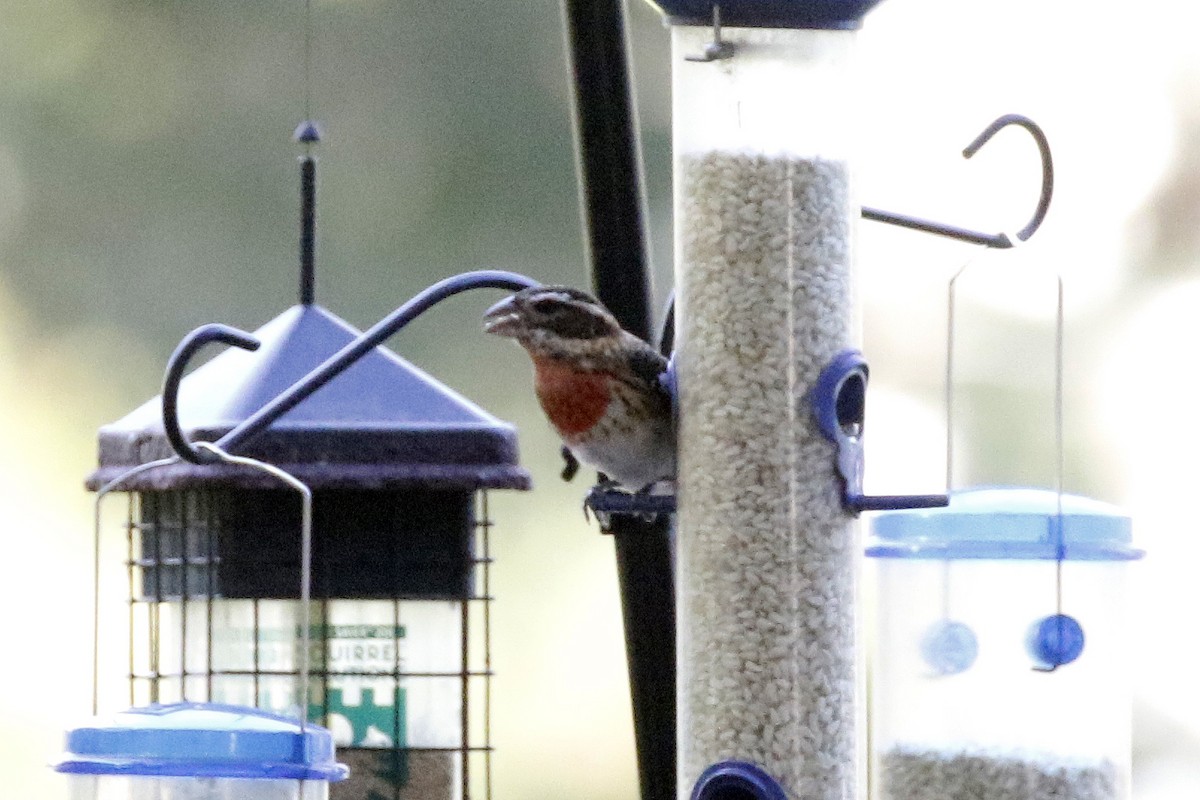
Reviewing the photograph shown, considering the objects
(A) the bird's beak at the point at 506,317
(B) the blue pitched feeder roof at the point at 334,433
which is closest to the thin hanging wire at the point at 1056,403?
(A) the bird's beak at the point at 506,317

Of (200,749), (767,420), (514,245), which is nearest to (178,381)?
(200,749)

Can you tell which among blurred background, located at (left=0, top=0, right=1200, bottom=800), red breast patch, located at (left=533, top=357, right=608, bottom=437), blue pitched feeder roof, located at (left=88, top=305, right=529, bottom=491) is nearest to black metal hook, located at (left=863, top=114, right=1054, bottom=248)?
red breast patch, located at (left=533, top=357, right=608, bottom=437)

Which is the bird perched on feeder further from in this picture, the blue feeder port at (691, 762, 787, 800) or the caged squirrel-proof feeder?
the blue feeder port at (691, 762, 787, 800)

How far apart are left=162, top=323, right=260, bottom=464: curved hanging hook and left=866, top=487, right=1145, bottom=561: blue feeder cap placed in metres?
1.14

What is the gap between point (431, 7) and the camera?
40.6 ft

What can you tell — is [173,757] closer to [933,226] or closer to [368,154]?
[933,226]

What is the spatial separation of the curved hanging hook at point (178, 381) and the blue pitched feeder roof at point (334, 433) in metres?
0.59

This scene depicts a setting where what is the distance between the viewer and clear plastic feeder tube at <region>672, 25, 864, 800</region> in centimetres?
430

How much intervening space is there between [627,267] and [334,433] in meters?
0.78

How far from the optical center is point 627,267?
425 centimetres

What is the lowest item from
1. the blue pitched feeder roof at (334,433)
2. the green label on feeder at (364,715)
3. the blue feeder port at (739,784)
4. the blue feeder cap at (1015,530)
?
the blue feeder port at (739,784)

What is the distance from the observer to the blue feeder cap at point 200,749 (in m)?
3.83

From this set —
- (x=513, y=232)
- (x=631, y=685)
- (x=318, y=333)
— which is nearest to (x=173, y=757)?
(x=631, y=685)

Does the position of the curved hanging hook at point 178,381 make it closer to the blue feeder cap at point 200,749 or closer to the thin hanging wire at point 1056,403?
the blue feeder cap at point 200,749
